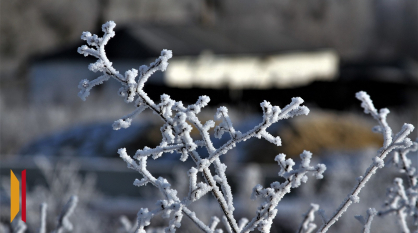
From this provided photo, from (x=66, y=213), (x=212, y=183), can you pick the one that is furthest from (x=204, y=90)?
(x=212, y=183)

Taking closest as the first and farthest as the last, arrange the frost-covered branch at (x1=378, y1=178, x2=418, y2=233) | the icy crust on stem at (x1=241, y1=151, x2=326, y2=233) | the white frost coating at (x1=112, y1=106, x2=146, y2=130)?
the white frost coating at (x1=112, y1=106, x2=146, y2=130) → the icy crust on stem at (x1=241, y1=151, x2=326, y2=233) → the frost-covered branch at (x1=378, y1=178, x2=418, y2=233)

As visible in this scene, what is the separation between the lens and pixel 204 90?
62.1 feet

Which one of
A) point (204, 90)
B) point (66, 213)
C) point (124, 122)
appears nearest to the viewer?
point (124, 122)

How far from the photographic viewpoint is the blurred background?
577cm

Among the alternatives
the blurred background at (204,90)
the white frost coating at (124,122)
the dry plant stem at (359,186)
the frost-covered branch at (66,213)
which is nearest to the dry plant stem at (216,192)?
the white frost coating at (124,122)

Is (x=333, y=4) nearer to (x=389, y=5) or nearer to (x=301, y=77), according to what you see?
(x=389, y=5)

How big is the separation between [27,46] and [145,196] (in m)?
33.5

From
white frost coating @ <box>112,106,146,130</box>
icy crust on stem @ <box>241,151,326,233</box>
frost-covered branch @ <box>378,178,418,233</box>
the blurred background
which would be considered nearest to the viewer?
white frost coating @ <box>112,106,146,130</box>

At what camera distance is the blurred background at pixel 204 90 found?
18.9 ft

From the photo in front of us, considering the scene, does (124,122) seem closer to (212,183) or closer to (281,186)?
(212,183)

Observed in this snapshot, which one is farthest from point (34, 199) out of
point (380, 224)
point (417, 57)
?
point (417, 57)

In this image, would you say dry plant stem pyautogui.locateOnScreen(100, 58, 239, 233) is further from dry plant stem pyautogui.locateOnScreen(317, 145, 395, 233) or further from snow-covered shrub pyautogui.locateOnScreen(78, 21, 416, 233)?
dry plant stem pyautogui.locateOnScreen(317, 145, 395, 233)

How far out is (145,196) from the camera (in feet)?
21.0

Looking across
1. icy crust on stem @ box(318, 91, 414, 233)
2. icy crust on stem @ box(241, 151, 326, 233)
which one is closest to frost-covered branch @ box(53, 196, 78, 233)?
icy crust on stem @ box(241, 151, 326, 233)
